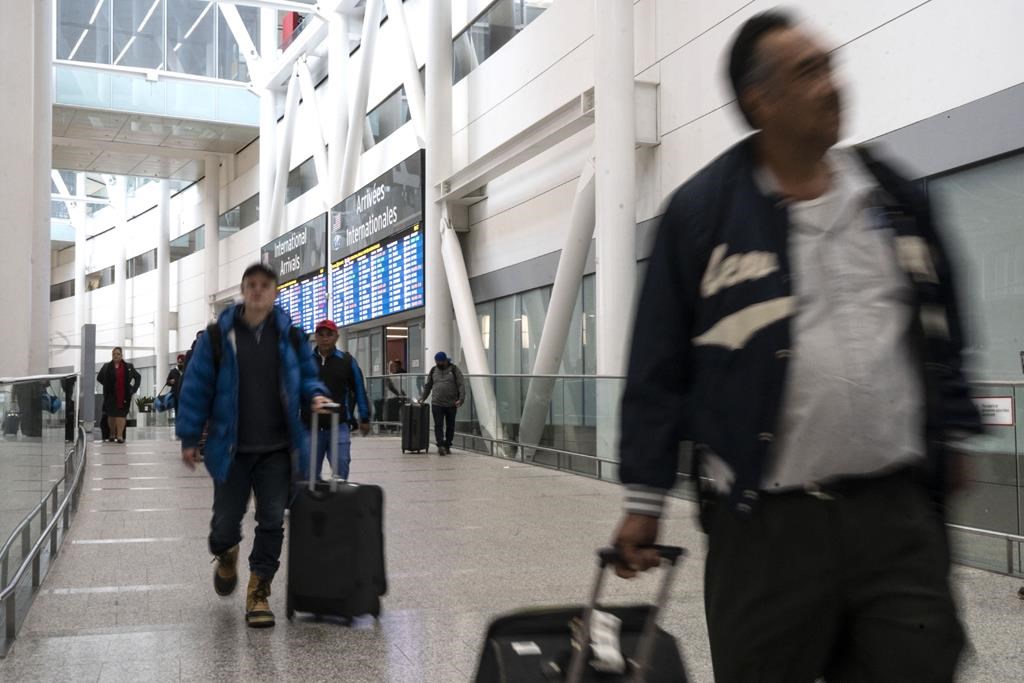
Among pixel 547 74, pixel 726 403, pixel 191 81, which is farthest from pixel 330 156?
pixel 726 403

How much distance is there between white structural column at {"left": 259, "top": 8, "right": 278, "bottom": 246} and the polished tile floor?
2262 cm

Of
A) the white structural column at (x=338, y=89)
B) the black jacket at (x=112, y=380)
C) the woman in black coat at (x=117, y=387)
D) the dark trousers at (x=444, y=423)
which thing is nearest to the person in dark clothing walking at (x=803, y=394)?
the dark trousers at (x=444, y=423)

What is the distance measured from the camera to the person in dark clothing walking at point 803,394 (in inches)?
71.6

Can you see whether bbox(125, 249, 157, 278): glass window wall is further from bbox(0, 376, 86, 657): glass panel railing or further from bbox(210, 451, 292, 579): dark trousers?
bbox(210, 451, 292, 579): dark trousers

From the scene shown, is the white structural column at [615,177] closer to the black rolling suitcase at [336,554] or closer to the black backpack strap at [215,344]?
the black rolling suitcase at [336,554]

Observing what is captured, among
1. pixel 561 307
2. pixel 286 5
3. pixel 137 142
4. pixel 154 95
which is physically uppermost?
pixel 286 5

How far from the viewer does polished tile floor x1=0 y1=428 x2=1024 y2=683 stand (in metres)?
4.43

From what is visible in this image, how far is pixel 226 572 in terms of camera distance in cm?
557

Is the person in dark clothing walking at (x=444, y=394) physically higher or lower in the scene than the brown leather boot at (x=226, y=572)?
higher

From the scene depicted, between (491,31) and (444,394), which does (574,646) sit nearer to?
(444,394)

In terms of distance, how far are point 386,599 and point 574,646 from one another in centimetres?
397

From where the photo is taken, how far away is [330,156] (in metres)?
26.5

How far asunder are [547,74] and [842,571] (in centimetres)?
1567

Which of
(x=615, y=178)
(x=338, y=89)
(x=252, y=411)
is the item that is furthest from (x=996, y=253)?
(x=338, y=89)
